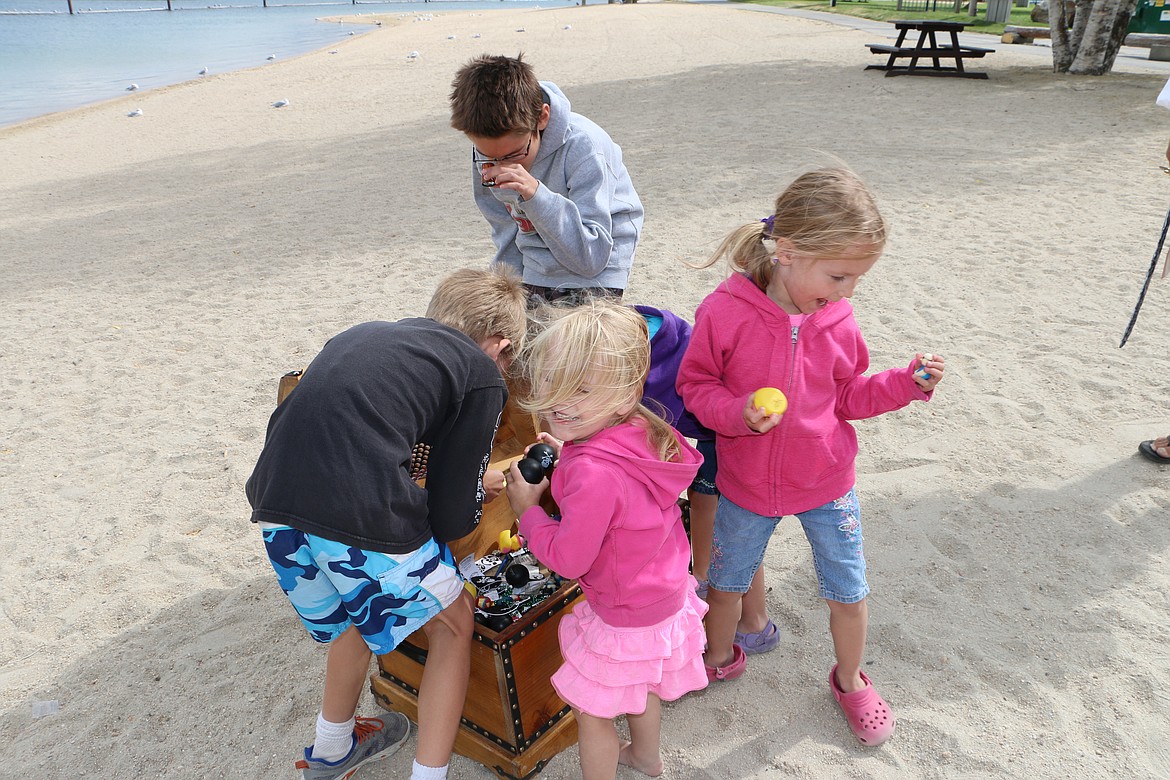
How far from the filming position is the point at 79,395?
480cm

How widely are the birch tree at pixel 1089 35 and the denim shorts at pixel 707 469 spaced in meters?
13.5

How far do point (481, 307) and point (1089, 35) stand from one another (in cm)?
1435

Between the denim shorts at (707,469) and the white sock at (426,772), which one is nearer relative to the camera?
the white sock at (426,772)

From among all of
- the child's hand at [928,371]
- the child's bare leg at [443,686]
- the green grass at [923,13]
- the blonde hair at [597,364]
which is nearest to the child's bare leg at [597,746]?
the child's bare leg at [443,686]

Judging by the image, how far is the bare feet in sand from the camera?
240cm

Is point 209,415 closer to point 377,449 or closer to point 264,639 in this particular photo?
point 264,639

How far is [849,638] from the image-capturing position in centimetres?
249

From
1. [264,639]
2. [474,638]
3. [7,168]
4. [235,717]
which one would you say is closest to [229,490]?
[264,639]

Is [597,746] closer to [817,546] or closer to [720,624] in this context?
[720,624]

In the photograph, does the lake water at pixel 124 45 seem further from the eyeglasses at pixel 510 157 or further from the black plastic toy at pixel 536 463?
the black plastic toy at pixel 536 463

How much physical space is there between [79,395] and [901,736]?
4.49m

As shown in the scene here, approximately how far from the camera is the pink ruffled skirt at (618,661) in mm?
2102

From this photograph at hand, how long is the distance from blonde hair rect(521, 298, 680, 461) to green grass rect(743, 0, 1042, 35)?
81.3 ft

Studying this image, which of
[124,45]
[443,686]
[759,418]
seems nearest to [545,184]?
[759,418]
